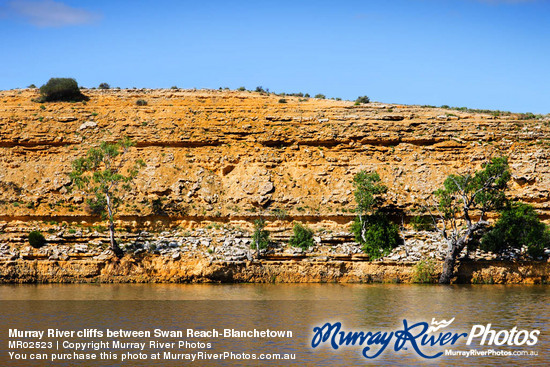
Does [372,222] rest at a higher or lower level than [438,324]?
higher

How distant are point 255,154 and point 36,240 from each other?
54.4 ft

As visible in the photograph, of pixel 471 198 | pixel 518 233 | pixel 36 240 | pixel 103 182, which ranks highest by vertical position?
pixel 103 182

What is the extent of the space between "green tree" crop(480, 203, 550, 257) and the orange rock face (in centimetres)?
462

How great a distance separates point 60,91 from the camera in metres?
52.2

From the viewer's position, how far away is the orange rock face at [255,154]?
40062mm

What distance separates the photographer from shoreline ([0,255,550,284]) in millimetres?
34094

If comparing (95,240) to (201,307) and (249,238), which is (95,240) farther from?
(201,307)

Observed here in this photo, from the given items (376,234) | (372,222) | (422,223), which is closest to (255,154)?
(372,222)

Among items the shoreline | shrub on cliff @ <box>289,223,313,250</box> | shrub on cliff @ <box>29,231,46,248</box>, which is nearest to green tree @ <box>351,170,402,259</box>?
the shoreline

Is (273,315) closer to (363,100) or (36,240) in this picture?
(36,240)

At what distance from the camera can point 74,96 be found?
53.1 m

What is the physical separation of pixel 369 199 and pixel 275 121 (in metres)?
12.6

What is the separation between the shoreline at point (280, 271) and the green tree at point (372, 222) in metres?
1.38

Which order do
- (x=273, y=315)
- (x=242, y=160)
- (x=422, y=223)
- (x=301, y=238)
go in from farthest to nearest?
(x=242, y=160), (x=422, y=223), (x=301, y=238), (x=273, y=315)
